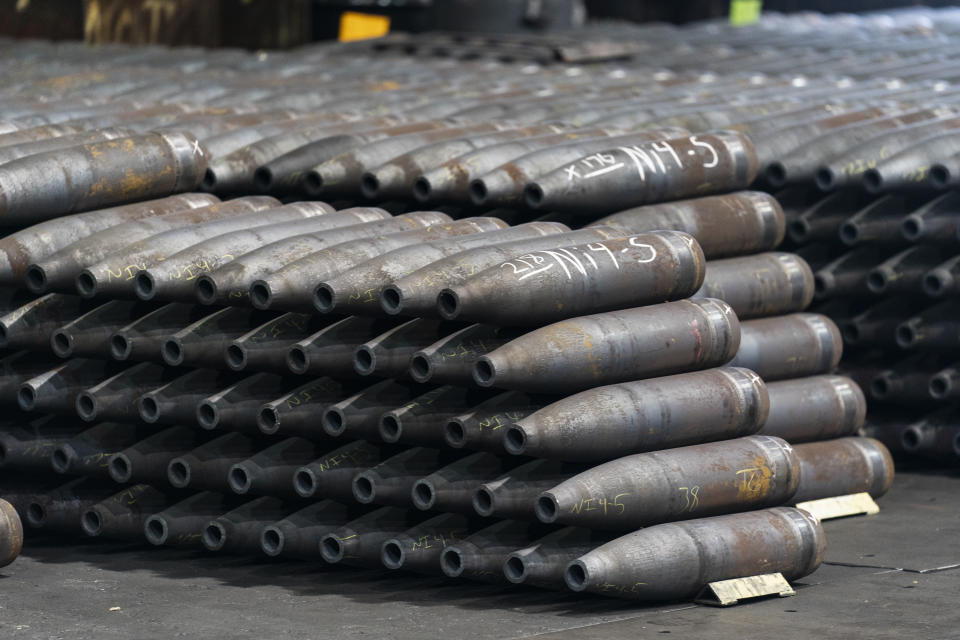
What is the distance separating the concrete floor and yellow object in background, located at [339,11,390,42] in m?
19.2

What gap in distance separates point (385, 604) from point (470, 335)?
1.34 metres

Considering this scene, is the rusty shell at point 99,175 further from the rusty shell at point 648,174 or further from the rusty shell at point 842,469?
the rusty shell at point 842,469

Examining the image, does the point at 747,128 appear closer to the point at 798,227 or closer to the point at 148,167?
the point at 798,227

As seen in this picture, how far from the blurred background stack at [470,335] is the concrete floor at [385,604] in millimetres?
153

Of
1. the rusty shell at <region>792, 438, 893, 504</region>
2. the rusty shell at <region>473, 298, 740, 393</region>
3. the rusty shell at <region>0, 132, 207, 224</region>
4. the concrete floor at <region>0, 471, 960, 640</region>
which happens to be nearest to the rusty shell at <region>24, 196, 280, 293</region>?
the rusty shell at <region>0, 132, 207, 224</region>

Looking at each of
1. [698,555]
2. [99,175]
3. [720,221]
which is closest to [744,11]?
[720,221]

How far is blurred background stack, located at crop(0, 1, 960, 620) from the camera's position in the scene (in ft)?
27.8

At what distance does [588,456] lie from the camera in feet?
27.5

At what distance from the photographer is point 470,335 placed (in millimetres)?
8555

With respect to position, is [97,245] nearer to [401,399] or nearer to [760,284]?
[401,399]

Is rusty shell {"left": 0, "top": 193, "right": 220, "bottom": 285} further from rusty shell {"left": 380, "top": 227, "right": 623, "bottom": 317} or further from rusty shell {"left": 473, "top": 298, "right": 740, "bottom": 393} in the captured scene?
rusty shell {"left": 473, "top": 298, "right": 740, "bottom": 393}

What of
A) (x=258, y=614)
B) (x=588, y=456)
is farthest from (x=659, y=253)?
(x=258, y=614)

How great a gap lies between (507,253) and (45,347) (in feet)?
8.57

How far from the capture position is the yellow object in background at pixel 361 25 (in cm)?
2803
